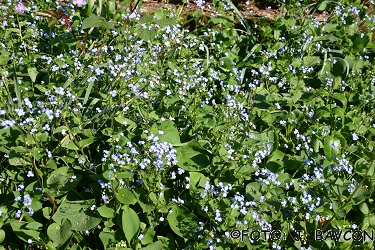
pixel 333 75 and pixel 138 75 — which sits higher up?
pixel 138 75

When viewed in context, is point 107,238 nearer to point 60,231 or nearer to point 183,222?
point 60,231

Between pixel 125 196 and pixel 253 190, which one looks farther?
pixel 253 190

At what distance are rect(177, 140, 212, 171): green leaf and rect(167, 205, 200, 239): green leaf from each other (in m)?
0.30

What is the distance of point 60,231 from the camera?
2.91 m

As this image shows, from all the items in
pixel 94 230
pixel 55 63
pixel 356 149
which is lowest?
pixel 94 230

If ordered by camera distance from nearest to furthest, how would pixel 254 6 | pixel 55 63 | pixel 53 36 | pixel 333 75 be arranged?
pixel 55 63, pixel 53 36, pixel 333 75, pixel 254 6

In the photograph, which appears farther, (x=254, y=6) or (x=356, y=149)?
(x=254, y=6)

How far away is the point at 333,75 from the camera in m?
4.48

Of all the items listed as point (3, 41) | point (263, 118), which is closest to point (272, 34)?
point (263, 118)

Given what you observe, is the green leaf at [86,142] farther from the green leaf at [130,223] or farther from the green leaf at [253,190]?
the green leaf at [253,190]

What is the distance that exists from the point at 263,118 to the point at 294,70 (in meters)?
0.81

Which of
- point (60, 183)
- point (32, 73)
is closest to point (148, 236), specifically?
point (60, 183)

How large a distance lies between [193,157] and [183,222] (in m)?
0.48

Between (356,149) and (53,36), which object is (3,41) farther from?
(356,149)
